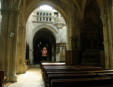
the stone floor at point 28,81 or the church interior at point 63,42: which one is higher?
Result: the church interior at point 63,42

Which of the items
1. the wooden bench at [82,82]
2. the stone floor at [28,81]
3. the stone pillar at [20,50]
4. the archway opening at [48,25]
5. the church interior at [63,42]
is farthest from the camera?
the archway opening at [48,25]

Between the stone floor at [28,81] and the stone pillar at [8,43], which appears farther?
the stone pillar at [8,43]

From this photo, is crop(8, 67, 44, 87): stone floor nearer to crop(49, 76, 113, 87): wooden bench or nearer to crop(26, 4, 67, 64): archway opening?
crop(49, 76, 113, 87): wooden bench

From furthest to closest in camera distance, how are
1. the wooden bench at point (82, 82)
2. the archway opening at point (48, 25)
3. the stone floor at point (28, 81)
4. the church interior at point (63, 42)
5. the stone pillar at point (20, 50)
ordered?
the archway opening at point (48, 25), the stone pillar at point (20, 50), the stone floor at point (28, 81), the church interior at point (63, 42), the wooden bench at point (82, 82)

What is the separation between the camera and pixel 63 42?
63.4 feet

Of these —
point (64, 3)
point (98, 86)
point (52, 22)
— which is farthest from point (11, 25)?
point (52, 22)

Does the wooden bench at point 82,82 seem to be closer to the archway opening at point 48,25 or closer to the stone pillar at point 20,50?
the stone pillar at point 20,50

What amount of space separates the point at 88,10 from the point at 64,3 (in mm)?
2637

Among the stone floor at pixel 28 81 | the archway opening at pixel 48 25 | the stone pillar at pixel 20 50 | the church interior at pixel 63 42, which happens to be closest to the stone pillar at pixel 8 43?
the church interior at pixel 63 42

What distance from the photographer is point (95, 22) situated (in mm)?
11711

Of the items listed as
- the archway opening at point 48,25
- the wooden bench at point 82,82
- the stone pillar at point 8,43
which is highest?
the archway opening at point 48,25

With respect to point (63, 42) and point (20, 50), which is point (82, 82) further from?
point (63, 42)

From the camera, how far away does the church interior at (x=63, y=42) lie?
3287 millimetres

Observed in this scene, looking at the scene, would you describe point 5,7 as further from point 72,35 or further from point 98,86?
point 72,35
